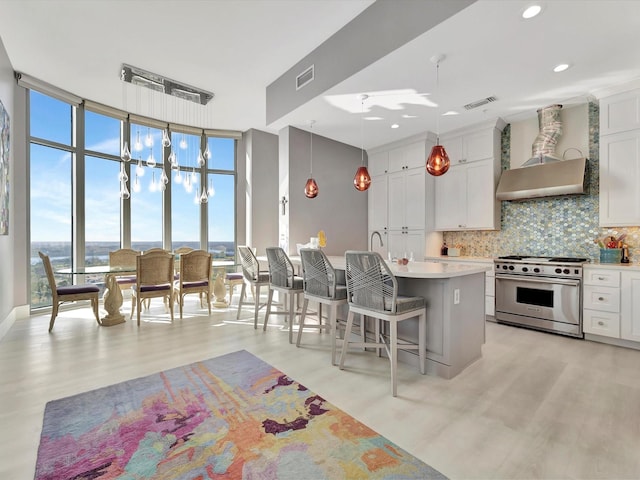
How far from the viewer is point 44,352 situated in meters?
2.94

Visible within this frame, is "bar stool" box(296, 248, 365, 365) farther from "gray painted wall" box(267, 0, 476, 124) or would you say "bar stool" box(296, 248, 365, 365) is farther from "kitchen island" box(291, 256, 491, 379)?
"gray painted wall" box(267, 0, 476, 124)

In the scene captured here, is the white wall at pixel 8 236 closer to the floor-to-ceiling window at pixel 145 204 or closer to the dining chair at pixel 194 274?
the floor-to-ceiling window at pixel 145 204

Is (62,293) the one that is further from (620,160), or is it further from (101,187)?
(620,160)

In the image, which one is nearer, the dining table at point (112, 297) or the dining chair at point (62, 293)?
the dining chair at point (62, 293)

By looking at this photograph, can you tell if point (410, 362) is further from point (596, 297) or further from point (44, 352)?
point (44, 352)

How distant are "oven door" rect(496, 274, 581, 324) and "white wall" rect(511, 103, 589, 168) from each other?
1732 mm

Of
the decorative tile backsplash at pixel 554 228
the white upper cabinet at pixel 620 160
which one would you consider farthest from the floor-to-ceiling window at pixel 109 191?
the white upper cabinet at pixel 620 160

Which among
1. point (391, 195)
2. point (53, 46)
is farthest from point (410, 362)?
point (53, 46)

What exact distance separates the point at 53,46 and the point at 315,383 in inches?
184

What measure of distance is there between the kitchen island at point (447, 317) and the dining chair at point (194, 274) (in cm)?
292

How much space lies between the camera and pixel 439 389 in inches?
88.4

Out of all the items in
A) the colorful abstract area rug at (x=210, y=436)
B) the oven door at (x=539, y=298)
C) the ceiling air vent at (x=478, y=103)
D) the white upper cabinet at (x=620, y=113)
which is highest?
the ceiling air vent at (x=478, y=103)

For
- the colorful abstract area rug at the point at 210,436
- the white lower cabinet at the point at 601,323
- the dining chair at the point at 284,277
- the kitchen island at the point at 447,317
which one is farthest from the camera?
the dining chair at the point at 284,277

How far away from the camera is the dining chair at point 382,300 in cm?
221
